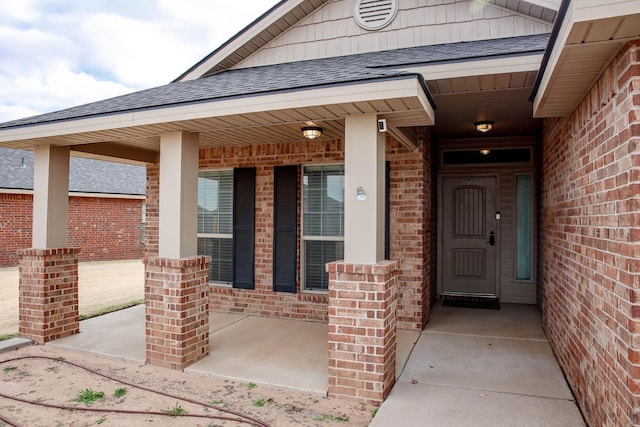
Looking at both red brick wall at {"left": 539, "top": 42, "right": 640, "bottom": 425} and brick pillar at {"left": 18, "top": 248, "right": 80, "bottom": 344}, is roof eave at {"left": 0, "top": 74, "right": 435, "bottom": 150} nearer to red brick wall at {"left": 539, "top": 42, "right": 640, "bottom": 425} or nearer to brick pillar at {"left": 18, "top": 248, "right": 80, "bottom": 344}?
red brick wall at {"left": 539, "top": 42, "right": 640, "bottom": 425}

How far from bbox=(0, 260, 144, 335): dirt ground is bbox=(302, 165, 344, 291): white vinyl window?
3.64 meters

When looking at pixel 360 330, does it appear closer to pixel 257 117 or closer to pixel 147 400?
pixel 147 400

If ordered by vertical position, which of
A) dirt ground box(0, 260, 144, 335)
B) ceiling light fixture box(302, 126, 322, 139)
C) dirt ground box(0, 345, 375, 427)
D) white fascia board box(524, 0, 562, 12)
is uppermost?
white fascia board box(524, 0, 562, 12)

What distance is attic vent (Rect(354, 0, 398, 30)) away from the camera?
5621 mm

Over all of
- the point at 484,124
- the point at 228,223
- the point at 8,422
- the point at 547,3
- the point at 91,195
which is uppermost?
the point at 547,3

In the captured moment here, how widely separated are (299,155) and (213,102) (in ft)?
7.61

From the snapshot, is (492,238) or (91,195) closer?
(492,238)

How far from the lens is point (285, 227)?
20.3ft

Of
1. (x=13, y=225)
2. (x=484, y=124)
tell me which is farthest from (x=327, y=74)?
(x=13, y=225)

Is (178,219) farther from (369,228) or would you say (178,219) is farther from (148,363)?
(369,228)

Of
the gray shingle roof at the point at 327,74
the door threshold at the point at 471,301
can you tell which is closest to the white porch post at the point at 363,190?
the gray shingle roof at the point at 327,74

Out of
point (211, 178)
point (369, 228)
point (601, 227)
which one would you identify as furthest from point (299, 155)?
point (601, 227)

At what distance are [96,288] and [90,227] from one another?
22.4 ft

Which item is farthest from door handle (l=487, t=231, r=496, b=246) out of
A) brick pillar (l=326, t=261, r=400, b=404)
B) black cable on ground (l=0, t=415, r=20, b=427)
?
black cable on ground (l=0, t=415, r=20, b=427)
